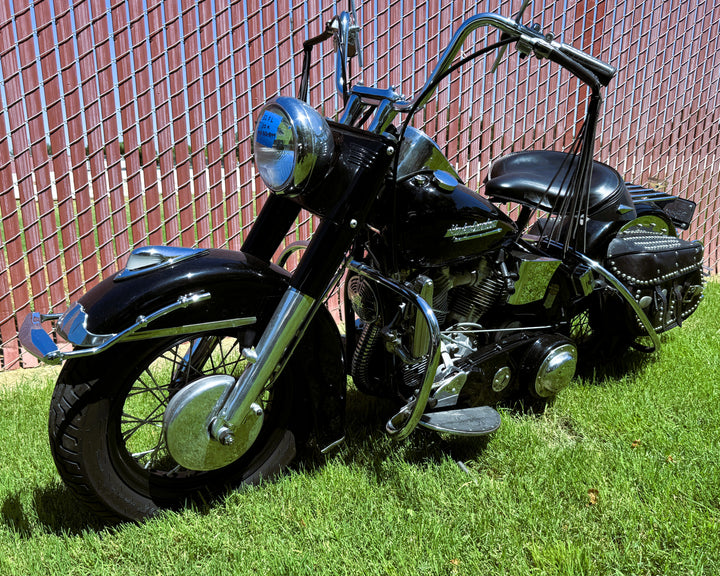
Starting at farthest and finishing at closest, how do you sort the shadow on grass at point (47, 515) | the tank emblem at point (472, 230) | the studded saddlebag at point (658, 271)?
the studded saddlebag at point (658, 271), the tank emblem at point (472, 230), the shadow on grass at point (47, 515)

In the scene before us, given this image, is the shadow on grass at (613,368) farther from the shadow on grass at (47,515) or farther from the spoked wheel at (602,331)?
the shadow on grass at (47,515)

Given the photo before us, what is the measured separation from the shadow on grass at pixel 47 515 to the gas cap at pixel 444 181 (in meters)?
1.52

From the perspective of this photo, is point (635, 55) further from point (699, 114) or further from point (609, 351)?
point (609, 351)

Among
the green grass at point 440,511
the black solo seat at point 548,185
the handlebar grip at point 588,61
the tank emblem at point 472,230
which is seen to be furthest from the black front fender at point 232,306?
the handlebar grip at point 588,61

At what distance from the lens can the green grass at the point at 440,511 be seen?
1754 millimetres

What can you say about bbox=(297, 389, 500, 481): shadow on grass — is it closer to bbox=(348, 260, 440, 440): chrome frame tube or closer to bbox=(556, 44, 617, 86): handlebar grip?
bbox=(348, 260, 440, 440): chrome frame tube

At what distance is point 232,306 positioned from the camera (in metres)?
1.78

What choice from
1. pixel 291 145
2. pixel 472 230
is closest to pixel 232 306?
pixel 291 145

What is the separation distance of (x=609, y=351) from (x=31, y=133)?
3.22 meters

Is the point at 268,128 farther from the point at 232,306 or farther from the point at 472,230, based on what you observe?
the point at 472,230

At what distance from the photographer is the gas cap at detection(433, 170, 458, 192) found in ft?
6.33

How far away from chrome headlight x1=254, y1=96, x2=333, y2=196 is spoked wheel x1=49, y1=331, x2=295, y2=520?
507mm

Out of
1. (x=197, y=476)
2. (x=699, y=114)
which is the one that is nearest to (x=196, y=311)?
(x=197, y=476)

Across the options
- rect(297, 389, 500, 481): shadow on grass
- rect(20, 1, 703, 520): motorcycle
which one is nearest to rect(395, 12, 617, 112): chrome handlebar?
rect(20, 1, 703, 520): motorcycle
